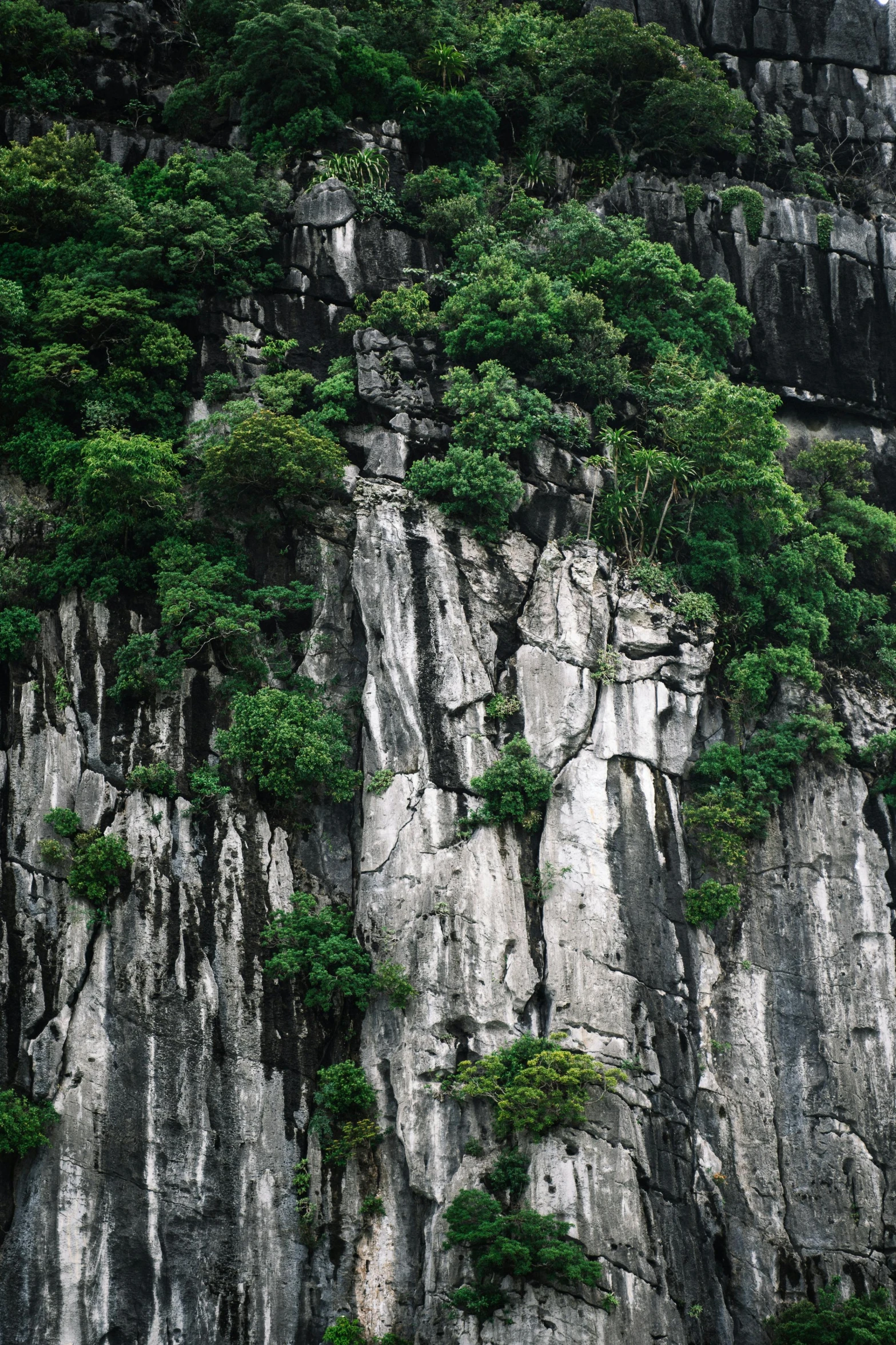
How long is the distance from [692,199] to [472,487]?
9484 mm

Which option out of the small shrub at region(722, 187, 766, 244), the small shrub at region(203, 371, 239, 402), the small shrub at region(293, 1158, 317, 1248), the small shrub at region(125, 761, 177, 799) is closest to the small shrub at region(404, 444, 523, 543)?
the small shrub at region(203, 371, 239, 402)

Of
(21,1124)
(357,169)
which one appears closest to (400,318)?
(357,169)

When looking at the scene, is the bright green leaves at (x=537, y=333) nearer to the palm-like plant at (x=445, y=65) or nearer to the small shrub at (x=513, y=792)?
the palm-like plant at (x=445, y=65)

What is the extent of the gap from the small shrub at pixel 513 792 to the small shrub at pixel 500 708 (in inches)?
34.0

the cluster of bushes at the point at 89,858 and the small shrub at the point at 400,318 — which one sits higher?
the small shrub at the point at 400,318

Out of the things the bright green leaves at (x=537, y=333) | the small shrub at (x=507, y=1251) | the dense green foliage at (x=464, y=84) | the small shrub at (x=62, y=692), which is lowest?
the small shrub at (x=507, y=1251)

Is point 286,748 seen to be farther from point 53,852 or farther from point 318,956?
point 53,852

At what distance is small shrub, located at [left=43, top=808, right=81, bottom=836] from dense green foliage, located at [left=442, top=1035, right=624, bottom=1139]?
6305mm

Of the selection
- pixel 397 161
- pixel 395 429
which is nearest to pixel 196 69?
pixel 397 161

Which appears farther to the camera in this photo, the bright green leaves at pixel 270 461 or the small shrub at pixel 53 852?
the bright green leaves at pixel 270 461

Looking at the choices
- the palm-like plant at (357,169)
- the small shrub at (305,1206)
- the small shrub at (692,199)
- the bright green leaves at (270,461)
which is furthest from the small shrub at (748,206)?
the small shrub at (305,1206)

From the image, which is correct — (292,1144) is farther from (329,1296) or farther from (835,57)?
(835,57)

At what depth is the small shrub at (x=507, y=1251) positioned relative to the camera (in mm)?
19719

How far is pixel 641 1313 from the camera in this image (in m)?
20.2
